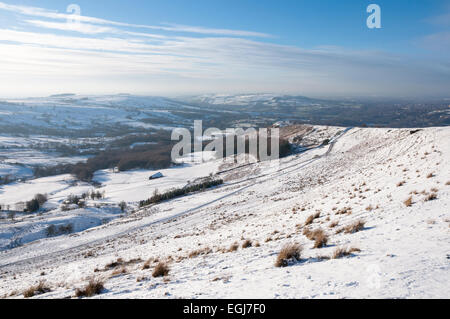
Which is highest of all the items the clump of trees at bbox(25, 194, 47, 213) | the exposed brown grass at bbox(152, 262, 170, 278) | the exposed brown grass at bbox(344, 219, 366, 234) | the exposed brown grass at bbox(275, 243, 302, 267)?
the exposed brown grass at bbox(344, 219, 366, 234)

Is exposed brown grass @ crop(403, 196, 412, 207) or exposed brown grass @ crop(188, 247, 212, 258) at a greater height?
exposed brown grass @ crop(403, 196, 412, 207)

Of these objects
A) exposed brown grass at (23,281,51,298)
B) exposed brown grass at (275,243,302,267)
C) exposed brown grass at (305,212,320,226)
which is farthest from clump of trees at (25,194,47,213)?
exposed brown grass at (275,243,302,267)

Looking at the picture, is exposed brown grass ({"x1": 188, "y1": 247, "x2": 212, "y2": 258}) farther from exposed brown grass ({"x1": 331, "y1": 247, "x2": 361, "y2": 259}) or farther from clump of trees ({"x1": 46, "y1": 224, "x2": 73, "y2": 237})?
clump of trees ({"x1": 46, "y1": 224, "x2": 73, "y2": 237})

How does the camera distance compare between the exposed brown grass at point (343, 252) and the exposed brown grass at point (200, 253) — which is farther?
the exposed brown grass at point (200, 253)

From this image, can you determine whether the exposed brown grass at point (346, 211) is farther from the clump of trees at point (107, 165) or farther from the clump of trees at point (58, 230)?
the clump of trees at point (107, 165)

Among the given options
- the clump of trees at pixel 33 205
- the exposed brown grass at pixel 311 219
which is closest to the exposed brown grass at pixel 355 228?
the exposed brown grass at pixel 311 219
